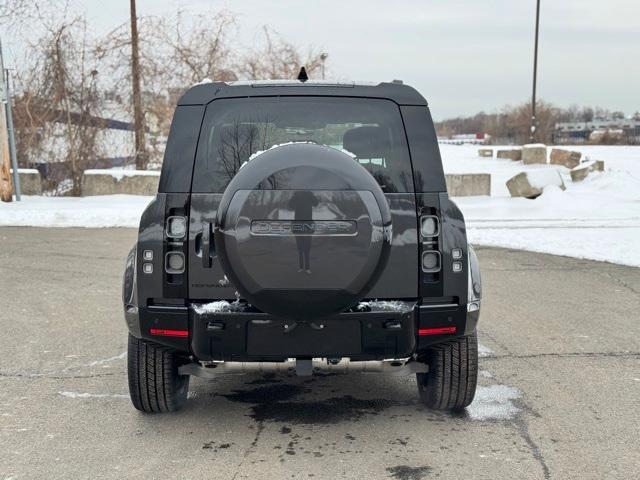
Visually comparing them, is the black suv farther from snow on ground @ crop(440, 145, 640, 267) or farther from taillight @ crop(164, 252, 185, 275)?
snow on ground @ crop(440, 145, 640, 267)

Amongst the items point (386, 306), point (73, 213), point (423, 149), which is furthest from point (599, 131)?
point (386, 306)

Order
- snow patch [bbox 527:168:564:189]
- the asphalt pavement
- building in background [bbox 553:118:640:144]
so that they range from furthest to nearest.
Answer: building in background [bbox 553:118:640:144]
snow patch [bbox 527:168:564:189]
the asphalt pavement

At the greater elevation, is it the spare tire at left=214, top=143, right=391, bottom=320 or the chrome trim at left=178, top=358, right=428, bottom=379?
the spare tire at left=214, top=143, right=391, bottom=320

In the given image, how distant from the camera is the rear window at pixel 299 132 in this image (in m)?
3.72

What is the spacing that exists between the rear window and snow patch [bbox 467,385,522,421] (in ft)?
4.95

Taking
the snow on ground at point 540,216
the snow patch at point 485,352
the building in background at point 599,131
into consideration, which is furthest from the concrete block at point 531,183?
the building in background at point 599,131

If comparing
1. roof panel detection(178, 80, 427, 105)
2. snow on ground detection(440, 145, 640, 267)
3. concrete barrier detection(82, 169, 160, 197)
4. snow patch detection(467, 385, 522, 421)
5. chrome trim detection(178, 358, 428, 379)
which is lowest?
snow patch detection(467, 385, 522, 421)

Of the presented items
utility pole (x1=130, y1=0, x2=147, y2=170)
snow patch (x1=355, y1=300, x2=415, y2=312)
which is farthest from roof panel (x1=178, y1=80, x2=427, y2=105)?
utility pole (x1=130, y1=0, x2=147, y2=170)

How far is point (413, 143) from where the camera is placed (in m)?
3.77

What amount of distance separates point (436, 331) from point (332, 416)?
37.6 inches

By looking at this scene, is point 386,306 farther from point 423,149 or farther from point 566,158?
point 566,158

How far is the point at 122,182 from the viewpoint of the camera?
56.9 ft

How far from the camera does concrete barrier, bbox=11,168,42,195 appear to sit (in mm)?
18031

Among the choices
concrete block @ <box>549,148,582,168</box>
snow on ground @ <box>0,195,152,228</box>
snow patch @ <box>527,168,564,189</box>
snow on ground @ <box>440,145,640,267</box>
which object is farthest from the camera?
concrete block @ <box>549,148,582,168</box>
